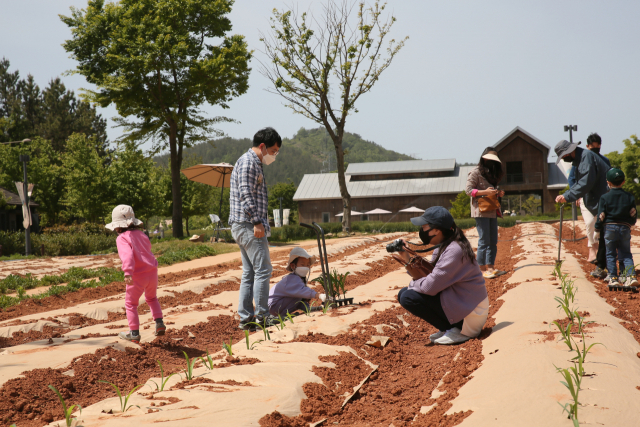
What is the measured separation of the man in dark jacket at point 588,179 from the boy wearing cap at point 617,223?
1.38ft

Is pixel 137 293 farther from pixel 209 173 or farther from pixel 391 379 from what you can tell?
pixel 209 173

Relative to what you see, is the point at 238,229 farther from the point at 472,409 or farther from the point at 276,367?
the point at 472,409

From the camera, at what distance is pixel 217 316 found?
590 centimetres

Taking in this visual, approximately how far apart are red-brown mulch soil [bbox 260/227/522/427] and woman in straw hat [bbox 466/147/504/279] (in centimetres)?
200

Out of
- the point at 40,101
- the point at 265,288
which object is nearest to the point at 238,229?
the point at 265,288

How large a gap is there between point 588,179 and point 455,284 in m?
3.35

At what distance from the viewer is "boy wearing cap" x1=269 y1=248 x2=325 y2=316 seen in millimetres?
5301

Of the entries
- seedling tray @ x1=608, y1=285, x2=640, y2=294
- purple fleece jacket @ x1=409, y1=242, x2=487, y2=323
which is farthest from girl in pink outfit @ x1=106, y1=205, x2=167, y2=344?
seedling tray @ x1=608, y1=285, x2=640, y2=294

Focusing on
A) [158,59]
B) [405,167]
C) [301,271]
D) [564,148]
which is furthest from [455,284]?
[405,167]

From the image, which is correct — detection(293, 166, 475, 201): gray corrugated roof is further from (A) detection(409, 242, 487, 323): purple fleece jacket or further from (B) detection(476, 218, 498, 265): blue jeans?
(A) detection(409, 242, 487, 323): purple fleece jacket

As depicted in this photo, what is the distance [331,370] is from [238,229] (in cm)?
187

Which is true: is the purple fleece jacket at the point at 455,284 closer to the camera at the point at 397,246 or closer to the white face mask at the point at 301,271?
the camera at the point at 397,246

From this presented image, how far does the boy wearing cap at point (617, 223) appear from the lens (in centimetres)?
556

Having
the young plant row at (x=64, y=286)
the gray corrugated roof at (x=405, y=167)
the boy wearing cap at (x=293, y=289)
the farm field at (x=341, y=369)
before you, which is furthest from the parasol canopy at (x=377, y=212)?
the boy wearing cap at (x=293, y=289)
